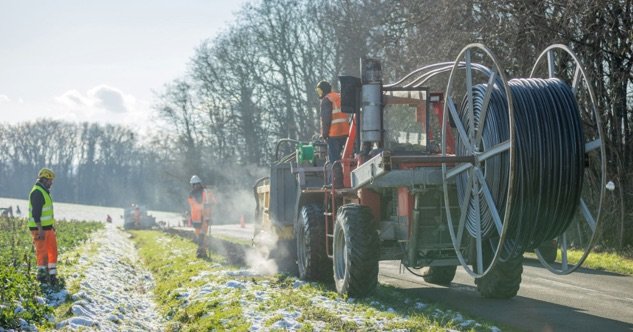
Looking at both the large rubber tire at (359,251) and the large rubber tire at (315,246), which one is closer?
the large rubber tire at (359,251)

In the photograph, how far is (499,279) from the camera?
10.2 meters

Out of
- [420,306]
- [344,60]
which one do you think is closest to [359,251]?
[420,306]

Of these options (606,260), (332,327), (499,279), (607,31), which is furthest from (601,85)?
(332,327)

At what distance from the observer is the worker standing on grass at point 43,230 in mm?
12548

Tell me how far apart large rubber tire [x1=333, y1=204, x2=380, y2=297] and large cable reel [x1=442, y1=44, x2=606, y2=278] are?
1.38m

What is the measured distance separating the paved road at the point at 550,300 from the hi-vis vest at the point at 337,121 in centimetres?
253

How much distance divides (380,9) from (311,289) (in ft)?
64.2

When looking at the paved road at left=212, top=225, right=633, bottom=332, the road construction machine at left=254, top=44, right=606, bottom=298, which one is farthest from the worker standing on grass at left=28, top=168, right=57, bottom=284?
the paved road at left=212, top=225, right=633, bottom=332

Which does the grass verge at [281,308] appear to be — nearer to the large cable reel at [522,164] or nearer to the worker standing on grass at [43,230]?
the large cable reel at [522,164]

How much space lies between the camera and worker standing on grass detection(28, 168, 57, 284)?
41.2 ft

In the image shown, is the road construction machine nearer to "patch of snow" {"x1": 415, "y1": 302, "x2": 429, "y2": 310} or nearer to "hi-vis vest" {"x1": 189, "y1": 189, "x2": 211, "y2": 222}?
"patch of snow" {"x1": 415, "y1": 302, "x2": 429, "y2": 310}

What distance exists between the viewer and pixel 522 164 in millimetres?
7672

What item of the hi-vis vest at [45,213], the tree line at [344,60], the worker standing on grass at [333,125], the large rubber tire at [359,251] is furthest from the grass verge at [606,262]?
the hi-vis vest at [45,213]

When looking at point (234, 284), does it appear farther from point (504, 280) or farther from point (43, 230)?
point (504, 280)
